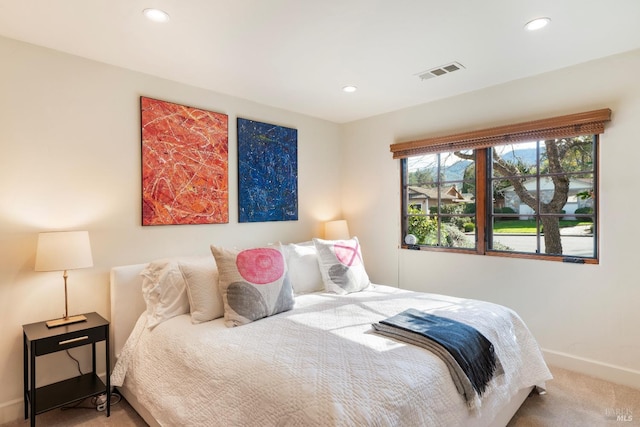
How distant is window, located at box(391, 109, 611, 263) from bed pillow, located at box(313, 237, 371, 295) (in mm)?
1019

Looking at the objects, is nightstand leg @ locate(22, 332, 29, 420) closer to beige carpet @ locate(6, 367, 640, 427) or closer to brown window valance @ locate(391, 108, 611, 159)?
beige carpet @ locate(6, 367, 640, 427)

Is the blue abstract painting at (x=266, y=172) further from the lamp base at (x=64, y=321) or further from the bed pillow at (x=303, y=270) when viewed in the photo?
the lamp base at (x=64, y=321)

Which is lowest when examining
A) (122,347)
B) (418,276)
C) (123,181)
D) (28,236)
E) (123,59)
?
(122,347)

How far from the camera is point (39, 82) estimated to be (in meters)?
2.30

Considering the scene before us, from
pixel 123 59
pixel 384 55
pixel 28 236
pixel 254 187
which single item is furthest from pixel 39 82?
pixel 384 55

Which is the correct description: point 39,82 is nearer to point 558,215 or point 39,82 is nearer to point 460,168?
point 460,168

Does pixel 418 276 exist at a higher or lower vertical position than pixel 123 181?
lower

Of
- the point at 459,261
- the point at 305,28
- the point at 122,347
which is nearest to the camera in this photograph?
the point at 305,28

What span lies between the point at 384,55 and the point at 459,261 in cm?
205

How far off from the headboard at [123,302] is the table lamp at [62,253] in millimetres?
266

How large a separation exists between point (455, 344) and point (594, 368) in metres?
1.79

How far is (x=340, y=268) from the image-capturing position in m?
2.94

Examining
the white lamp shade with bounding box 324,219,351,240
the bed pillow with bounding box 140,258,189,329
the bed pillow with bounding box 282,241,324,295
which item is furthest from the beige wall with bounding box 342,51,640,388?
the bed pillow with bounding box 140,258,189,329

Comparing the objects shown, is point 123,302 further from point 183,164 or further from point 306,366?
point 306,366
